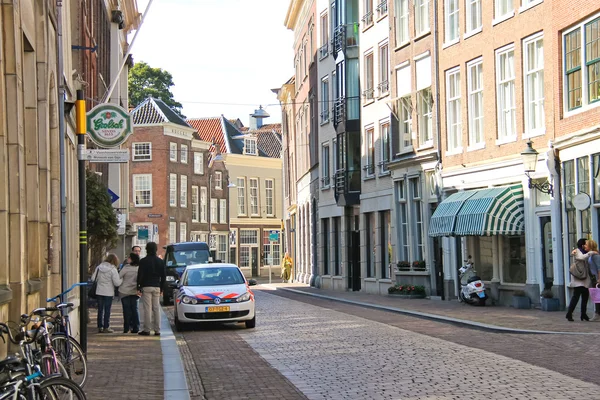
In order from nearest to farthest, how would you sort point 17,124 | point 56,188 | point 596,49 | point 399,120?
point 17,124
point 56,188
point 596,49
point 399,120

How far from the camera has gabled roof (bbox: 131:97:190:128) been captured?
74562 mm

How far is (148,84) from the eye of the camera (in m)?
78.9

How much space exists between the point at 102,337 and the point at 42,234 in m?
6.56

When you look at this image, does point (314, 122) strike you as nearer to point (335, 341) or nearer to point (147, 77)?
point (147, 77)

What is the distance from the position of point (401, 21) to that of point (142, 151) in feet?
137

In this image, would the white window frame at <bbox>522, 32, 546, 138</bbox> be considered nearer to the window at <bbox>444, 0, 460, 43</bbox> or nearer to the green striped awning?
the green striped awning

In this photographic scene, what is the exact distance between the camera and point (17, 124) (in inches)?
467

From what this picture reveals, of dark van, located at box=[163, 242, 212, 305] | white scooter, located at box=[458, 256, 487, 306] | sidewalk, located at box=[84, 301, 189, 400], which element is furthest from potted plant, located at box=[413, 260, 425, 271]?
sidewalk, located at box=[84, 301, 189, 400]

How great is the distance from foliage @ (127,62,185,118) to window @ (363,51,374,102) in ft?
124

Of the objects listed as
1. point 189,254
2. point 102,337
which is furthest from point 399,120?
point 102,337

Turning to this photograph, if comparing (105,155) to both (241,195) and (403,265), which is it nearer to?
(403,265)

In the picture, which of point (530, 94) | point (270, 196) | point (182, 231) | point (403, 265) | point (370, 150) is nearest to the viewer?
point (530, 94)

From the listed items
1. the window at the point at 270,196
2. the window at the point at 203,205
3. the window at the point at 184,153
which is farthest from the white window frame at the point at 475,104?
the window at the point at 270,196

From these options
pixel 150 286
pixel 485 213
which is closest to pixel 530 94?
pixel 485 213
